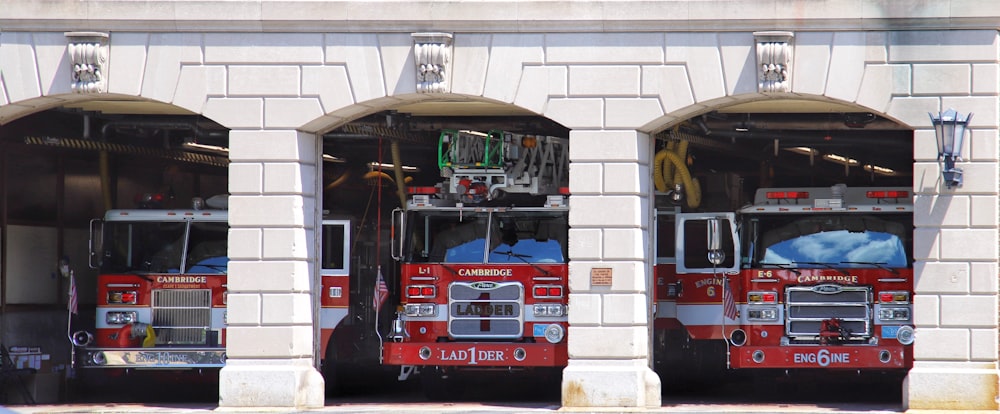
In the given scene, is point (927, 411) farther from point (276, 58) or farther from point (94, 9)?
point (94, 9)

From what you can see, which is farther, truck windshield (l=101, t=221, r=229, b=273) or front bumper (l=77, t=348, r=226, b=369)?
truck windshield (l=101, t=221, r=229, b=273)

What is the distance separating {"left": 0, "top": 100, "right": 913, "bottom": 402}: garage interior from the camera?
61.8ft

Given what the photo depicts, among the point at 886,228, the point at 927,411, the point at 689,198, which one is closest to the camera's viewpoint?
→ the point at 927,411

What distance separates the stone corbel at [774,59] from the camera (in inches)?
613

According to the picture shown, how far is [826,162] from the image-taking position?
23344 millimetres

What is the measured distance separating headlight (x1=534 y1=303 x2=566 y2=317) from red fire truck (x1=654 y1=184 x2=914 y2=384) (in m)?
1.95

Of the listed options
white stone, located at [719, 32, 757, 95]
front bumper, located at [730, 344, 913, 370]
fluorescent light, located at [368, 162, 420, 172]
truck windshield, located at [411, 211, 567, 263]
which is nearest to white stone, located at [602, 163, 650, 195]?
white stone, located at [719, 32, 757, 95]

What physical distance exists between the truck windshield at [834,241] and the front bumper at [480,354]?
3.07 metres

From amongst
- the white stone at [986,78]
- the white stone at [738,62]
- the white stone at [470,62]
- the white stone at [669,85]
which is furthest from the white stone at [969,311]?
the white stone at [470,62]

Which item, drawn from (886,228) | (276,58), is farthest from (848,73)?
(276,58)

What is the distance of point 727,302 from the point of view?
58.9 feet

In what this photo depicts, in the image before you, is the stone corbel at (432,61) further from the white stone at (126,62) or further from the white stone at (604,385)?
the white stone at (604,385)

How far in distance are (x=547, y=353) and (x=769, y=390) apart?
17.0 ft

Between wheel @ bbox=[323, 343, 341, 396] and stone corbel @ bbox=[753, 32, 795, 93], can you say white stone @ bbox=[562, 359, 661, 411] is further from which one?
wheel @ bbox=[323, 343, 341, 396]
